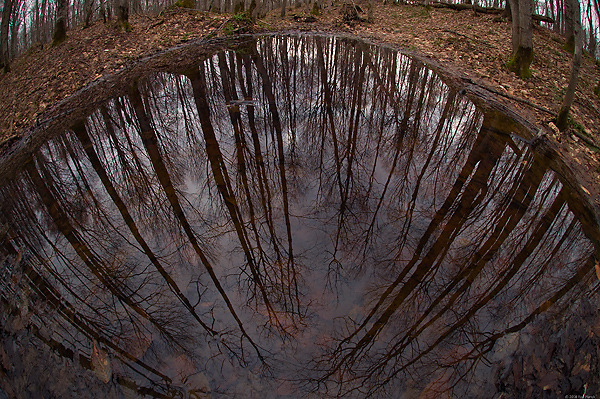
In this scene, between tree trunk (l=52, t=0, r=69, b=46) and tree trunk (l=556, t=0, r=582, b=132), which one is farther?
tree trunk (l=52, t=0, r=69, b=46)

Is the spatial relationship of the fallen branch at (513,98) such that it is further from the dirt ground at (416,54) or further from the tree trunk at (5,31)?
the tree trunk at (5,31)

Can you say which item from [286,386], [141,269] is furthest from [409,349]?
[141,269]

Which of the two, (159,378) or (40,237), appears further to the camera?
(40,237)

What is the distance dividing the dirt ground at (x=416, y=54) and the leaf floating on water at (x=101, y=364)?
235 inches

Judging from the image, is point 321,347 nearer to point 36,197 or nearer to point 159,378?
point 159,378

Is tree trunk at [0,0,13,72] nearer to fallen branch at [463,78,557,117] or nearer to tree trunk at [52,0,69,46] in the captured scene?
tree trunk at [52,0,69,46]

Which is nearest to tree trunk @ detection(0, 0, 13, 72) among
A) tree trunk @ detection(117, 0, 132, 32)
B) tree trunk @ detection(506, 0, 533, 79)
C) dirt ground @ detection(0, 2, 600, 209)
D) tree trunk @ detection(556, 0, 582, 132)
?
dirt ground @ detection(0, 2, 600, 209)

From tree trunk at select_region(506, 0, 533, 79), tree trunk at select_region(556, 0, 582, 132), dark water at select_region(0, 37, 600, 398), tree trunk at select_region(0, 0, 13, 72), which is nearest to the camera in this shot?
dark water at select_region(0, 37, 600, 398)

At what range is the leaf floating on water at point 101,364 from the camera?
376cm

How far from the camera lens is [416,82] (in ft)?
34.6

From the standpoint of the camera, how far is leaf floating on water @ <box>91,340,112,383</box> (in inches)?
148

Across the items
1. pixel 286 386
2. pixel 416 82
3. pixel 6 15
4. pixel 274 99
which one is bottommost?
pixel 286 386

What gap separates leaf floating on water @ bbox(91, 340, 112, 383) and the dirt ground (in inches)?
235

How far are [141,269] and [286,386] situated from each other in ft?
8.88
